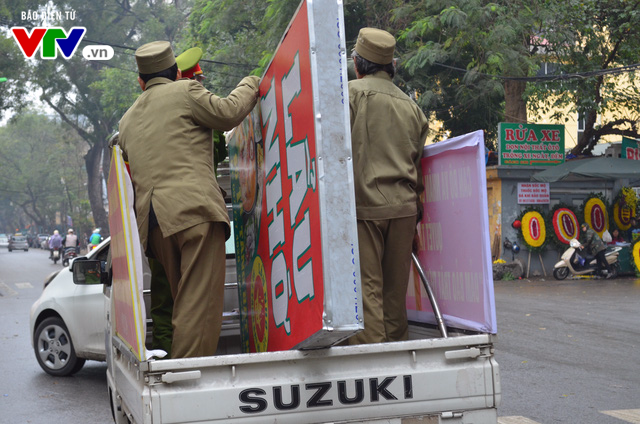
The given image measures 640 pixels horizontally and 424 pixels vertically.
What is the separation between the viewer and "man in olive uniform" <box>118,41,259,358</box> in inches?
131

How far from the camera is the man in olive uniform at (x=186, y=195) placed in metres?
3.34

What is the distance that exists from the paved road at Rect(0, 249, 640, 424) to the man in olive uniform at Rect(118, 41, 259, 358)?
9.95ft

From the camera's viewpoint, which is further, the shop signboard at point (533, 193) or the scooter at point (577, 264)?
the shop signboard at point (533, 193)

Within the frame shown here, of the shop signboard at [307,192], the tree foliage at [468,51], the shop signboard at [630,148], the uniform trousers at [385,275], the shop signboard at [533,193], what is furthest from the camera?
the shop signboard at [630,148]

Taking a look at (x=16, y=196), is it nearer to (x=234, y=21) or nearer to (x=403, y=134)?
(x=234, y=21)

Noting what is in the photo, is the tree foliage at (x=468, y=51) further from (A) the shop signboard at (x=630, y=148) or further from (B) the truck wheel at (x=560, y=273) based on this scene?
(B) the truck wheel at (x=560, y=273)

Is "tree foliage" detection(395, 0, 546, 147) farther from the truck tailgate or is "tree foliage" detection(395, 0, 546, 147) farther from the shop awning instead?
the truck tailgate

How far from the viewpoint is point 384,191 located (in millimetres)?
3590

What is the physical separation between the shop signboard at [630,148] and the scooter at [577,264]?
2.67 m

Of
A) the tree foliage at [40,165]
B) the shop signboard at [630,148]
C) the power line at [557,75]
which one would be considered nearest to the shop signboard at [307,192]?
the power line at [557,75]

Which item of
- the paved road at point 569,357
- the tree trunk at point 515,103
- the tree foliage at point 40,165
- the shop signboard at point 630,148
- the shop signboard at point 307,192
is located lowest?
the paved road at point 569,357

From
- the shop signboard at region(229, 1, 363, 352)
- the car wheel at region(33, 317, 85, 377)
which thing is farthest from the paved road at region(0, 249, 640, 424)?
the shop signboard at region(229, 1, 363, 352)

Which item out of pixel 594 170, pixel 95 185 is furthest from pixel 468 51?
pixel 95 185

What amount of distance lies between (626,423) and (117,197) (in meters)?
4.09
